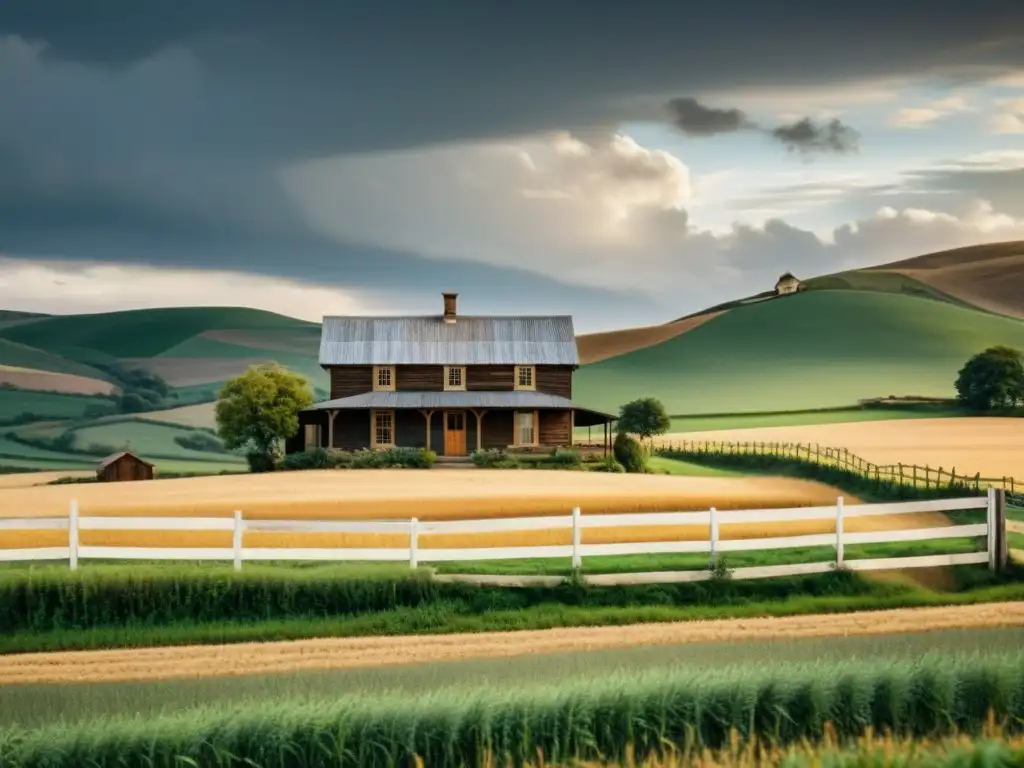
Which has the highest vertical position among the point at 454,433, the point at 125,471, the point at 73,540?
the point at 454,433

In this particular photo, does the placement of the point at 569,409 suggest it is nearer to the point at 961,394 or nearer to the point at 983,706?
the point at 961,394

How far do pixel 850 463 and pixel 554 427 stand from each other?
43.7 feet

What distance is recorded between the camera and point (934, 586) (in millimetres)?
18391

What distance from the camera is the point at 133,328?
60062mm

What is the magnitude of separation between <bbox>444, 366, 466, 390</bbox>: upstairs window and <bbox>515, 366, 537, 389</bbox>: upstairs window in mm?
1903

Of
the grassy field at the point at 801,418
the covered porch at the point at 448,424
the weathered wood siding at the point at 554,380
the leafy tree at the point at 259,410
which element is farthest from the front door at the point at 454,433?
the grassy field at the point at 801,418

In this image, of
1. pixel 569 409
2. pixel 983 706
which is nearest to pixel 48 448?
pixel 569 409

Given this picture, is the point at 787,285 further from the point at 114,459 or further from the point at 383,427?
the point at 114,459

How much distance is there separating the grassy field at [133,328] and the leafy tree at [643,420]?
77.9 ft

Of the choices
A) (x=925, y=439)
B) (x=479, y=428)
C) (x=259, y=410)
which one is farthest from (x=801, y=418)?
(x=259, y=410)

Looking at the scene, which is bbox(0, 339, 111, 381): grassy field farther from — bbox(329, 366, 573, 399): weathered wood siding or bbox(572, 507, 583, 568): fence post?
bbox(572, 507, 583, 568): fence post

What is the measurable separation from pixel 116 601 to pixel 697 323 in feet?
222

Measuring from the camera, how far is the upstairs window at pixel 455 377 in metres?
45.3

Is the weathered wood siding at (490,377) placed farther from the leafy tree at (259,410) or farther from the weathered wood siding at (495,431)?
the leafy tree at (259,410)
